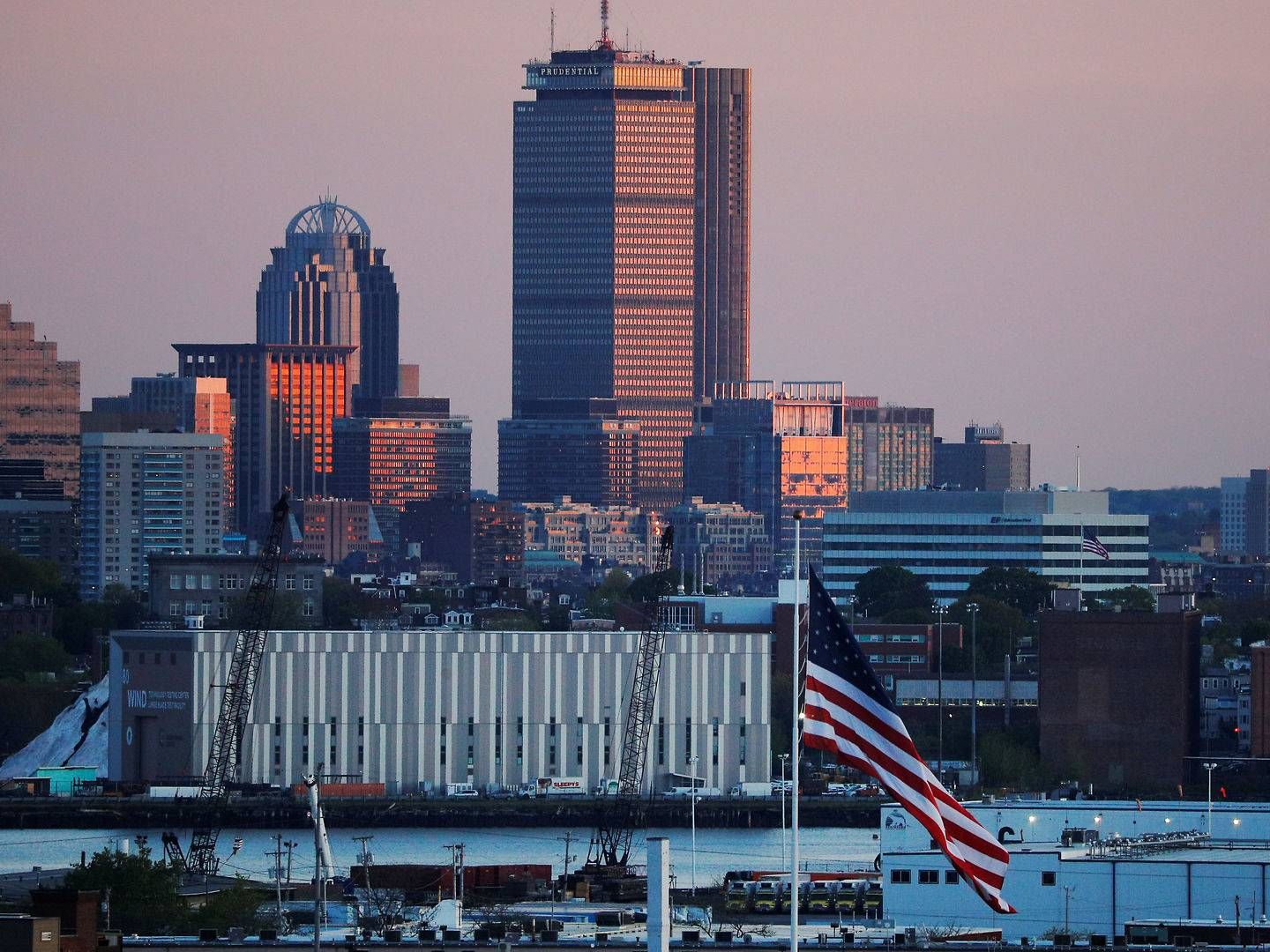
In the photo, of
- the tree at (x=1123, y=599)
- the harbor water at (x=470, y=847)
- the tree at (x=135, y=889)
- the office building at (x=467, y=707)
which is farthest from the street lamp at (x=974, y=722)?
the tree at (x=135, y=889)

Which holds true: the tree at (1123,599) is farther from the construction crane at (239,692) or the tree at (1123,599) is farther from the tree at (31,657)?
the construction crane at (239,692)

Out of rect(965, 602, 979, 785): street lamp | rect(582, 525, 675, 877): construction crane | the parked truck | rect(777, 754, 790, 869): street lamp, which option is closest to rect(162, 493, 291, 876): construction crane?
the parked truck

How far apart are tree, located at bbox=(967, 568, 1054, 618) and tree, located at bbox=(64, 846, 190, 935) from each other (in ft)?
350

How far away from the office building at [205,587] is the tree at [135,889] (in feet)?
320

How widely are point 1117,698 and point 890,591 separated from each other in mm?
71299

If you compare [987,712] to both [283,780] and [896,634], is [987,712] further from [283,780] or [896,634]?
[283,780]

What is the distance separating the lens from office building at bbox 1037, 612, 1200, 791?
387 feet

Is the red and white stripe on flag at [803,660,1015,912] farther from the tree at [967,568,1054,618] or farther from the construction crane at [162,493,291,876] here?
the tree at [967,568,1054,618]

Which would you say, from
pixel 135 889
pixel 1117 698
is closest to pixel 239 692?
pixel 1117 698

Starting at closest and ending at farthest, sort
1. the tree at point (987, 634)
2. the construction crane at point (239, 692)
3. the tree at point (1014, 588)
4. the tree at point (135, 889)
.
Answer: the tree at point (135, 889) → the construction crane at point (239, 692) → the tree at point (987, 634) → the tree at point (1014, 588)

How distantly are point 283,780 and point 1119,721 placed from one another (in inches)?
1074

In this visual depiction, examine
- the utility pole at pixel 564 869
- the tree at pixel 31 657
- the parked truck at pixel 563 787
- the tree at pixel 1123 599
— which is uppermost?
the tree at pixel 1123 599

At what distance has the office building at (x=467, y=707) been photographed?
404 feet

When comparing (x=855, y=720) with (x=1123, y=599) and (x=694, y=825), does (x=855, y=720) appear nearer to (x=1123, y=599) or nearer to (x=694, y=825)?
(x=694, y=825)
